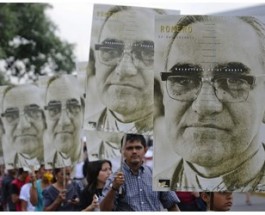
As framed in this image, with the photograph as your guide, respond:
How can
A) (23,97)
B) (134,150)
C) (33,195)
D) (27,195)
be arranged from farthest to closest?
1. (23,97)
2. (27,195)
3. (33,195)
4. (134,150)

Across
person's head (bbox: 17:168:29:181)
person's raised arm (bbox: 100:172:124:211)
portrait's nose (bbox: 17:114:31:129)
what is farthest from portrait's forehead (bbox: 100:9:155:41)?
person's head (bbox: 17:168:29:181)

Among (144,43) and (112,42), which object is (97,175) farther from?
(144,43)

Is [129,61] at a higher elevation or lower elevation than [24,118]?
higher

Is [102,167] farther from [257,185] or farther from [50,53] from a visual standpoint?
Answer: [50,53]

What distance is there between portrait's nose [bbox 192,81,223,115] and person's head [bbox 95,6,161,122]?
150 centimetres

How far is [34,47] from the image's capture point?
3847 cm

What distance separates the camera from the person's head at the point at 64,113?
10.4 metres

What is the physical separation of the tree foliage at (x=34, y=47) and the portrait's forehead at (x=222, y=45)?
31141mm

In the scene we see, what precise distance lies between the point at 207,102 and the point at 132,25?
183cm

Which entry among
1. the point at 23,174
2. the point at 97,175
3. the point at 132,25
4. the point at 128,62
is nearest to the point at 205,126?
the point at 128,62

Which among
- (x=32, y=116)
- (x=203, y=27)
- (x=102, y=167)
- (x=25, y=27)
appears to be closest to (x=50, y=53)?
(x=25, y=27)

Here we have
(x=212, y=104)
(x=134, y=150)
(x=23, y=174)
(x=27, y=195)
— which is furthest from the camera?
(x=23, y=174)

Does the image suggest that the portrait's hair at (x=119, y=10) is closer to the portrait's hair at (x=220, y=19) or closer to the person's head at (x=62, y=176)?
the portrait's hair at (x=220, y=19)

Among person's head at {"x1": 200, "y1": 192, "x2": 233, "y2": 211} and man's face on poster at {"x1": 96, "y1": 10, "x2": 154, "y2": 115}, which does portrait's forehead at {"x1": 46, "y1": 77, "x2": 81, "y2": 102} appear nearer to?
man's face on poster at {"x1": 96, "y1": 10, "x2": 154, "y2": 115}
